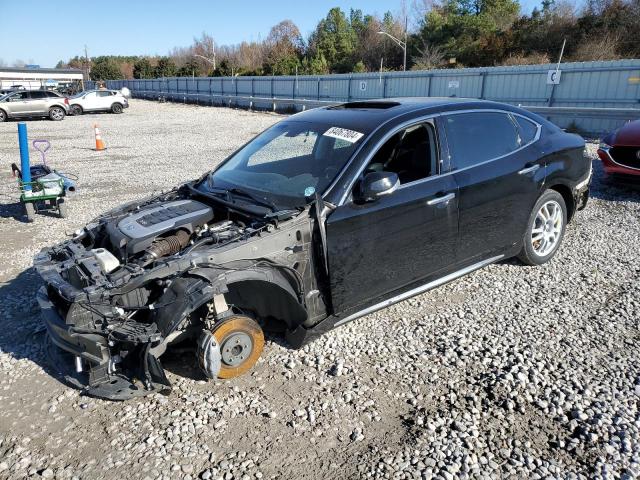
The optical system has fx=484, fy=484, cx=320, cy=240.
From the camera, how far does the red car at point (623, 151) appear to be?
7398mm

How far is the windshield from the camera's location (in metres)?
3.75

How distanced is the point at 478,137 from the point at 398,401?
2.50m

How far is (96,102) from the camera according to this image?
29.8 metres

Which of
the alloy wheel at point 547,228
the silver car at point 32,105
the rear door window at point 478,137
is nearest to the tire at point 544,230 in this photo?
the alloy wheel at point 547,228

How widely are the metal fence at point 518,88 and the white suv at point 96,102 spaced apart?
24.7ft

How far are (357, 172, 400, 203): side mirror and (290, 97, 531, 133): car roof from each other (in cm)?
52

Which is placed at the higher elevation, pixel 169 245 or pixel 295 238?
pixel 295 238

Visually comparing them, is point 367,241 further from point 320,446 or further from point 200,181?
point 200,181

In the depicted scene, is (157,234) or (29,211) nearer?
(157,234)

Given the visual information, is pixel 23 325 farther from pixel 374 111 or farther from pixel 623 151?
pixel 623 151

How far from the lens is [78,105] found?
2908 cm

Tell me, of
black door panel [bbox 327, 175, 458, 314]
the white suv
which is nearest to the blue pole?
Result: black door panel [bbox 327, 175, 458, 314]

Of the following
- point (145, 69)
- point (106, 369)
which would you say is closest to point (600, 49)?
point (106, 369)

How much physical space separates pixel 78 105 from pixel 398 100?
29637 mm
